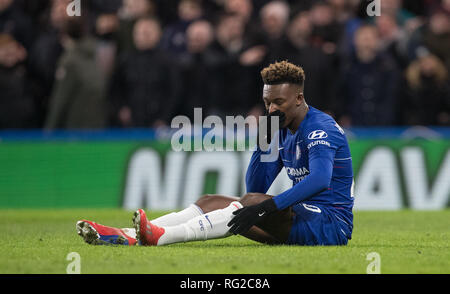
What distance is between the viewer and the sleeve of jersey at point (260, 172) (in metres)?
7.79

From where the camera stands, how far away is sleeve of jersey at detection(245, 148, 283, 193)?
7793 mm

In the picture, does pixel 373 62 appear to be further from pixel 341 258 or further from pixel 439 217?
pixel 341 258

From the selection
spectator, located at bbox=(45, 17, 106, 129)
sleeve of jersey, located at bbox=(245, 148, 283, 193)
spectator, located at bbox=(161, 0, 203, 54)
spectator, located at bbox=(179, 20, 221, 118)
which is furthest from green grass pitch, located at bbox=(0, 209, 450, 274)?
spectator, located at bbox=(161, 0, 203, 54)

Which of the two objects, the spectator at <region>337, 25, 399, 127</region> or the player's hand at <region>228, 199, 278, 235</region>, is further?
the spectator at <region>337, 25, 399, 127</region>

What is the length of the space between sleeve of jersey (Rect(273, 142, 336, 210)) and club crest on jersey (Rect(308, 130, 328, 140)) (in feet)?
0.77

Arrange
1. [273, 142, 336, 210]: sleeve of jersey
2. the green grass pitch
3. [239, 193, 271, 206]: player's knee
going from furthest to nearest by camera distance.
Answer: [239, 193, 271, 206]: player's knee → [273, 142, 336, 210]: sleeve of jersey → the green grass pitch

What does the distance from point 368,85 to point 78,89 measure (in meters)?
4.95

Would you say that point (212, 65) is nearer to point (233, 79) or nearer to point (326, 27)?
point (233, 79)

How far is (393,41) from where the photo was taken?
1523cm

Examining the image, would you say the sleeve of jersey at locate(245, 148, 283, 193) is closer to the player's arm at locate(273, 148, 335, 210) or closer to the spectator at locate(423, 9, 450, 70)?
the player's arm at locate(273, 148, 335, 210)

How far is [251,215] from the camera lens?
683 cm

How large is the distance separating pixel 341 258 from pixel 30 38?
10798mm

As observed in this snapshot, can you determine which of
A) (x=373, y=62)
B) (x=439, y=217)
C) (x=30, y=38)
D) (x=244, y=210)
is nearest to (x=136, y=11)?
(x=30, y=38)

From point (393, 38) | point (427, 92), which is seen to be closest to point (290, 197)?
point (427, 92)
